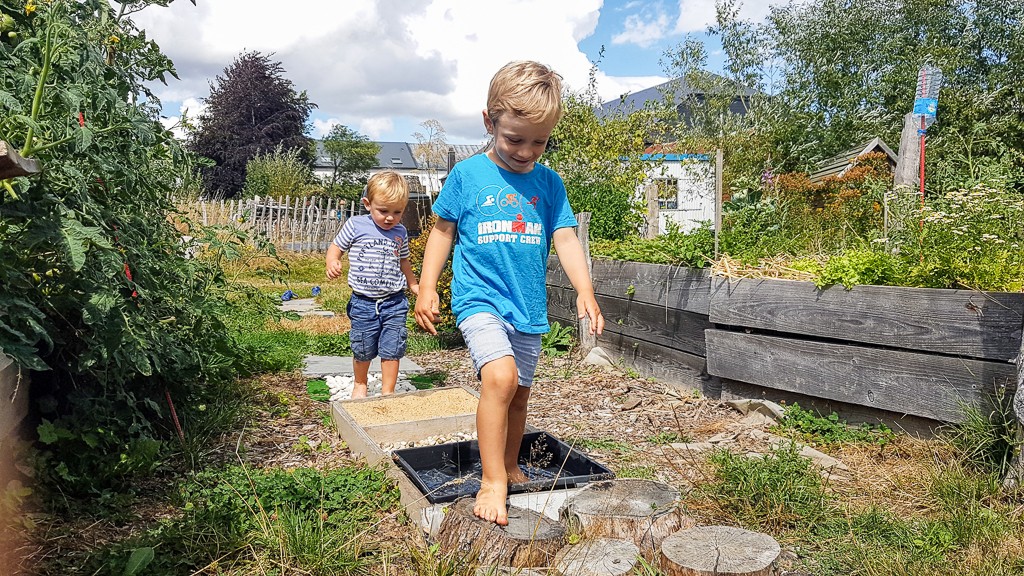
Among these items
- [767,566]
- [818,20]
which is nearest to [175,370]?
[767,566]

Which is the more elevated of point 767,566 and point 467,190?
point 467,190

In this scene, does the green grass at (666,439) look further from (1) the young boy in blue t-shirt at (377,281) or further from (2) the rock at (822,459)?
(1) the young boy in blue t-shirt at (377,281)

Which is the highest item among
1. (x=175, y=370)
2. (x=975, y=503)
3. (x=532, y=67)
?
(x=532, y=67)

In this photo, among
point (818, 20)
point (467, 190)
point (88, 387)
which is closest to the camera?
point (467, 190)

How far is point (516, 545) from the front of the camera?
2268 millimetres

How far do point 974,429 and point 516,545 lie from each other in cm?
231

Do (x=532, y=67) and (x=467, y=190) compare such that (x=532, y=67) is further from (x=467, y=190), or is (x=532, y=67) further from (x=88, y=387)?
(x=88, y=387)

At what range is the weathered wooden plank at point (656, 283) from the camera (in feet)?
16.8

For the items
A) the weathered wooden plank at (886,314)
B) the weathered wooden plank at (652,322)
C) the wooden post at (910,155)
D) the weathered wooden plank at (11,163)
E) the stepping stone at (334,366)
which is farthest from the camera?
the stepping stone at (334,366)

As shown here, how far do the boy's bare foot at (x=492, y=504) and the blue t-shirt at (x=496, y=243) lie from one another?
0.60 meters

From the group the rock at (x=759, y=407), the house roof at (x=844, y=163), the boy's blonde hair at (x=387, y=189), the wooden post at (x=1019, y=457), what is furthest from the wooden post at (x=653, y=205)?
the wooden post at (x=1019, y=457)

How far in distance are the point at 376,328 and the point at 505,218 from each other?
7.39ft

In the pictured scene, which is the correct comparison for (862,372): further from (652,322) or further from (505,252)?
(505,252)

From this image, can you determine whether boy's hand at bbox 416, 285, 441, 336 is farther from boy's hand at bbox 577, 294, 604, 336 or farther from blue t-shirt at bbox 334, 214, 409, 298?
blue t-shirt at bbox 334, 214, 409, 298
